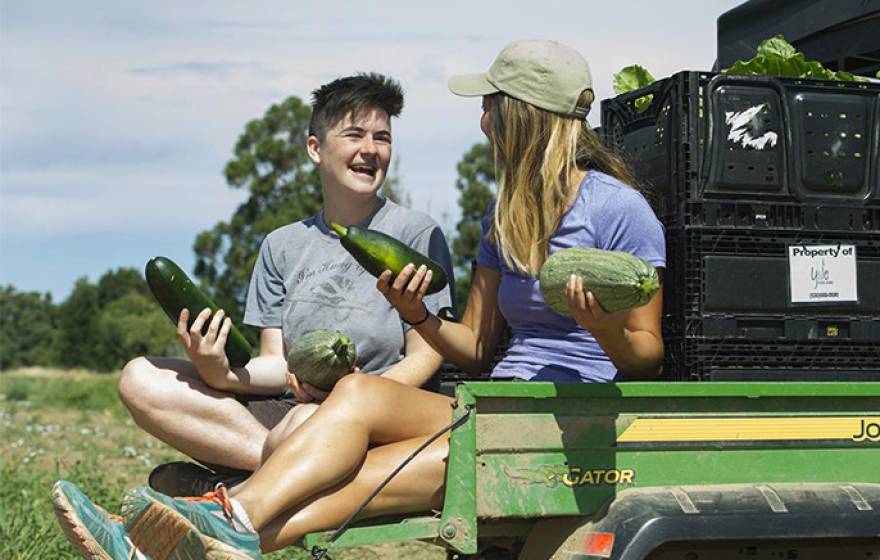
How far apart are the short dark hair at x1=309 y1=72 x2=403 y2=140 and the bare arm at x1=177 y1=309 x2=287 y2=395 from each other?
1.07 meters

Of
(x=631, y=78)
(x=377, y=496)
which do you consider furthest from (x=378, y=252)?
(x=631, y=78)

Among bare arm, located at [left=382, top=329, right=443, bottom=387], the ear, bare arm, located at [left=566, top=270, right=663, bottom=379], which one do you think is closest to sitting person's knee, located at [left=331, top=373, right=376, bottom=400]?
bare arm, located at [left=566, top=270, right=663, bottom=379]

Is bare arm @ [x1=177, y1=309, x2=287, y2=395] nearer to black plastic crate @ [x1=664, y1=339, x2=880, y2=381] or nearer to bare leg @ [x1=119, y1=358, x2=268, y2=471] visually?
bare leg @ [x1=119, y1=358, x2=268, y2=471]

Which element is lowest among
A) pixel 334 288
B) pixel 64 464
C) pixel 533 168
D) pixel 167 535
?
pixel 64 464

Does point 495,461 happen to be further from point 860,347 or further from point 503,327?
point 860,347

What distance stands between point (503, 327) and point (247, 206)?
94.4ft

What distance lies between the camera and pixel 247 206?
33.1 meters

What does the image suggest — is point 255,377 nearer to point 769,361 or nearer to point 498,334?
point 498,334

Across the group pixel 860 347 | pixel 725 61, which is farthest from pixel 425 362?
pixel 725 61

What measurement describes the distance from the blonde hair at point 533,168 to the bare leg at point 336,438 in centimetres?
68

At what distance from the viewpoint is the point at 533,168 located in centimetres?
441

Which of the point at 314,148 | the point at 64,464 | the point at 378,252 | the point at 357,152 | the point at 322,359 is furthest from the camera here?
the point at 64,464

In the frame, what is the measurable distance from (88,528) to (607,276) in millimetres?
1706

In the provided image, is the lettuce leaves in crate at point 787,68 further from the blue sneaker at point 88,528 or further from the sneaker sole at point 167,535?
the blue sneaker at point 88,528
